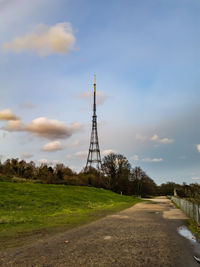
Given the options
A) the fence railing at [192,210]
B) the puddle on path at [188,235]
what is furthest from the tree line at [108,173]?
the puddle on path at [188,235]

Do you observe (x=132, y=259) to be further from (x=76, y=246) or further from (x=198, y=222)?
(x=198, y=222)

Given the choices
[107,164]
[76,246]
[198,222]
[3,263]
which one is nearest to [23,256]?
[3,263]

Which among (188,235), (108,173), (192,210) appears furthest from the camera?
(108,173)

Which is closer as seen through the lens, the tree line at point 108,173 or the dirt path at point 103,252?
the dirt path at point 103,252

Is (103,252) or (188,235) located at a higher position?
(103,252)

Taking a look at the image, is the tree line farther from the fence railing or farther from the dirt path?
the dirt path

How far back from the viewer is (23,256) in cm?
598

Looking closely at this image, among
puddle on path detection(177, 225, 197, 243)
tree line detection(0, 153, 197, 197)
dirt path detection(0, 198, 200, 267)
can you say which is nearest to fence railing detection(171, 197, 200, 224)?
puddle on path detection(177, 225, 197, 243)

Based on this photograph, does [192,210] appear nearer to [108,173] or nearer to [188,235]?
[188,235]

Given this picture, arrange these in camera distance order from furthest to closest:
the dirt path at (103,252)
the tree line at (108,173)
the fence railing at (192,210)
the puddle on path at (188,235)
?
the tree line at (108,173), the fence railing at (192,210), the puddle on path at (188,235), the dirt path at (103,252)

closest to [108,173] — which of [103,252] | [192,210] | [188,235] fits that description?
[192,210]

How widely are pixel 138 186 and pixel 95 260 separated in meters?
76.5

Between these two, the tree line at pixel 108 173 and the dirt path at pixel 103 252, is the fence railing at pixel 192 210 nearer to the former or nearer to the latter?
the dirt path at pixel 103 252

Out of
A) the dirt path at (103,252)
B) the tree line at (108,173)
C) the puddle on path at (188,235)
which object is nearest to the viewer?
the dirt path at (103,252)
